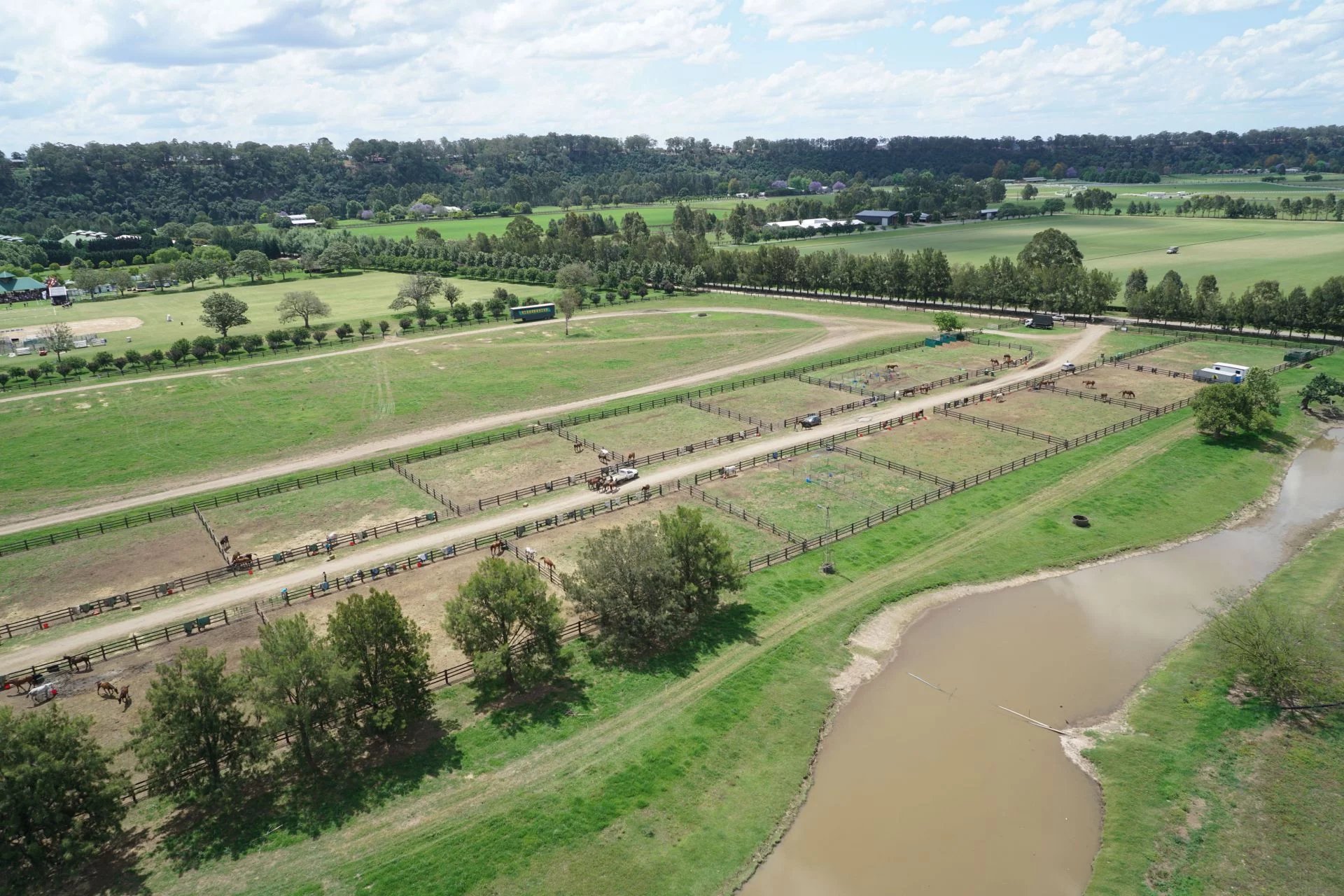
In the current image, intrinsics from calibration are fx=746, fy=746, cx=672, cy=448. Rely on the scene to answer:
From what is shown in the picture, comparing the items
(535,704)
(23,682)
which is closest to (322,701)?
(535,704)

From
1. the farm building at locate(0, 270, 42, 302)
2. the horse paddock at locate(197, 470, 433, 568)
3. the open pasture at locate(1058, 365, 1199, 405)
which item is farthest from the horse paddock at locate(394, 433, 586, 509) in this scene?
the farm building at locate(0, 270, 42, 302)

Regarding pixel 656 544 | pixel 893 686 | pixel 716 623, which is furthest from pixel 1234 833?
pixel 656 544

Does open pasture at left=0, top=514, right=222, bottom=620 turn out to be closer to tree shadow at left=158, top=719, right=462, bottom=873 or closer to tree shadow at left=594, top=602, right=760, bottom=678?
tree shadow at left=158, top=719, right=462, bottom=873

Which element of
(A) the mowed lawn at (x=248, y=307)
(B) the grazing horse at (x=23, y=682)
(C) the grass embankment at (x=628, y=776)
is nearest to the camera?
(C) the grass embankment at (x=628, y=776)

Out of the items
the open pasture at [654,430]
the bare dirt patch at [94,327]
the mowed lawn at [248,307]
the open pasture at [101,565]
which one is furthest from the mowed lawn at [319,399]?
the bare dirt patch at [94,327]

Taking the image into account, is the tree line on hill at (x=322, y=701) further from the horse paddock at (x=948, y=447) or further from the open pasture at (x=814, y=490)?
the horse paddock at (x=948, y=447)

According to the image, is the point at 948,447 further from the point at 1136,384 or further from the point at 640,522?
the point at 1136,384

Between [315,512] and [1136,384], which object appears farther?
[1136,384]
